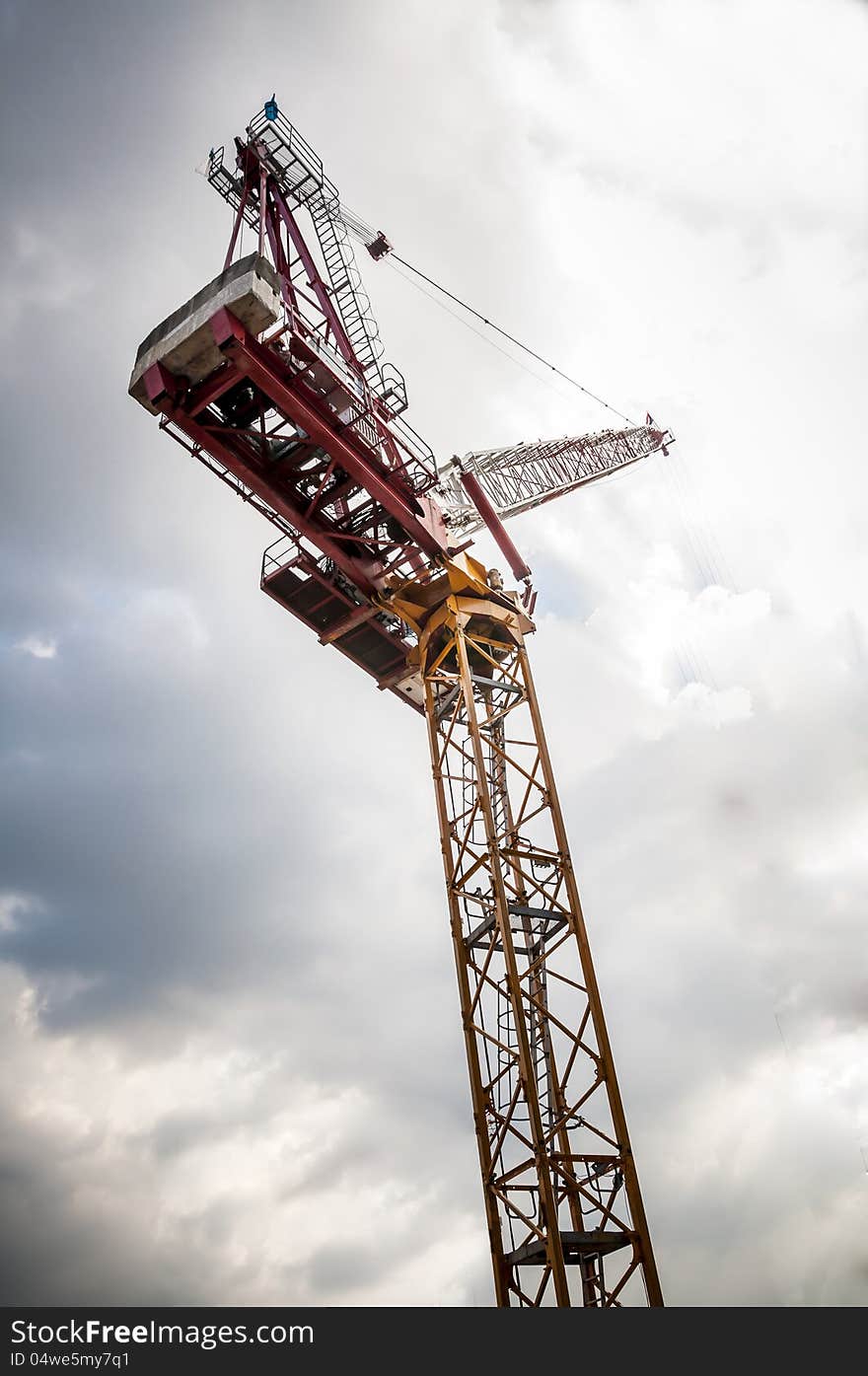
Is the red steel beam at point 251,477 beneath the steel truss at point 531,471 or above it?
beneath

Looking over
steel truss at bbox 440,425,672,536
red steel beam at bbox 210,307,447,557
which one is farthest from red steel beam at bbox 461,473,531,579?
red steel beam at bbox 210,307,447,557

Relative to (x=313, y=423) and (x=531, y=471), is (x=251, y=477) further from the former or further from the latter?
(x=531, y=471)

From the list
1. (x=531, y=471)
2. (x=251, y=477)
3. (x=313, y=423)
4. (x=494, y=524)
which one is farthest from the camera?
(x=531, y=471)

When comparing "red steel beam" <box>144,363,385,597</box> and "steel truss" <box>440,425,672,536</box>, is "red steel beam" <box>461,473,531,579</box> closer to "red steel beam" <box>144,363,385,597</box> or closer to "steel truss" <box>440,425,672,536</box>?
"steel truss" <box>440,425,672,536</box>

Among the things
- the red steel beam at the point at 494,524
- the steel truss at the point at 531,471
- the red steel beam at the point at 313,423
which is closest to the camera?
the red steel beam at the point at 313,423

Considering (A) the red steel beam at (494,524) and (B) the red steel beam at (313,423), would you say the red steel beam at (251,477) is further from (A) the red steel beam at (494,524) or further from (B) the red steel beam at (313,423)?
(A) the red steel beam at (494,524)

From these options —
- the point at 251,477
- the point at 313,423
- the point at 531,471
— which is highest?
the point at 531,471

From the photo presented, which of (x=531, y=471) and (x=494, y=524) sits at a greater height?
(x=531, y=471)

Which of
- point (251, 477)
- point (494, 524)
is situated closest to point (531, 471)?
point (494, 524)

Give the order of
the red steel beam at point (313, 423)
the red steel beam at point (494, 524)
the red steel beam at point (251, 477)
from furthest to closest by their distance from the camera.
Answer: the red steel beam at point (494, 524)
the red steel beam at point (251, 477)
the red steel beam at point (313, 423)

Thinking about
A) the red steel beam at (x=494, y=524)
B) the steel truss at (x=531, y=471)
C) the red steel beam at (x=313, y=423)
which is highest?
the steel truss at (x=531, y=471)

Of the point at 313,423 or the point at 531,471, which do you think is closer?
the point at 313,423

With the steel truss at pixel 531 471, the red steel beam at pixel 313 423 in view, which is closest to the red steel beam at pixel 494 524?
the steel truss at pixel 531 471
